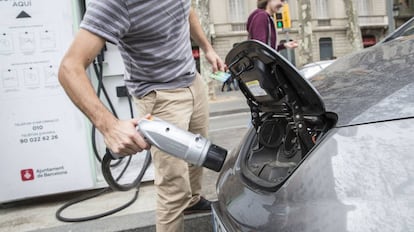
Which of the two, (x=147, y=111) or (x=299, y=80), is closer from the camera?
(x=299, y=80)

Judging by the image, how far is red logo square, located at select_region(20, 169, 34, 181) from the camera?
311 cm

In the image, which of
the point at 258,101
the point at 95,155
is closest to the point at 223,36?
the point at 95,155

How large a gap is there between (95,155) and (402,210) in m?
2.80

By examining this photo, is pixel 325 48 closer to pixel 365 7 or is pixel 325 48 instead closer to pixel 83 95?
pixel 365 7

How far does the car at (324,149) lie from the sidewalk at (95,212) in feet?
3.68

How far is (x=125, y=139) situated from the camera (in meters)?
1.29

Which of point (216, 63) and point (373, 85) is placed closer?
point (373, 85)

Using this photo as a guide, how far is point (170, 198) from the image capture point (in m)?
2.03

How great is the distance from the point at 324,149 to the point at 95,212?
2.25m

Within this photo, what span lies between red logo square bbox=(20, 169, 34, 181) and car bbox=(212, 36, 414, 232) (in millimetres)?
2054

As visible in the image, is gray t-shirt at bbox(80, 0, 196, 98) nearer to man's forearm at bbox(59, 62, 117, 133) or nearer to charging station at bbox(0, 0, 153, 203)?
man's forearm at bbox(59, 62, 117, 133)

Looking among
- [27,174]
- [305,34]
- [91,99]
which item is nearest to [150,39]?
[91,99]

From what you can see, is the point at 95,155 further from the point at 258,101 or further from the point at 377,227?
the point at 377,227

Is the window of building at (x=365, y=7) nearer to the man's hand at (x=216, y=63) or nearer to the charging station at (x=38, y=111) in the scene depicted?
the charging station at (x=38, y=111)
